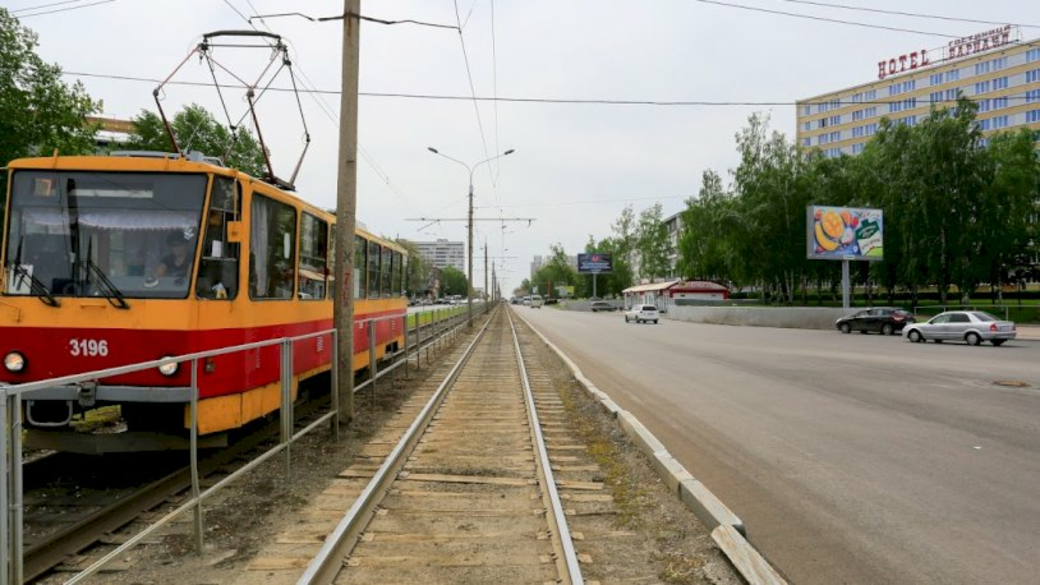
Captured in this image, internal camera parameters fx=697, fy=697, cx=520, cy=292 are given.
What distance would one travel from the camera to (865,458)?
7.76 metres

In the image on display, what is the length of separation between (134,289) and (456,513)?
362cm

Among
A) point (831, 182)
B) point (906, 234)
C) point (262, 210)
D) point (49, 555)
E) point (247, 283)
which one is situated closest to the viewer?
point (49, 555)

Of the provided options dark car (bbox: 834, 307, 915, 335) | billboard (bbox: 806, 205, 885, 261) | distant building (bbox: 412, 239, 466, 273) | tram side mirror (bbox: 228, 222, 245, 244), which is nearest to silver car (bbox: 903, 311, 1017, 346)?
dark car (bbox: 834, 307, 915, 335)

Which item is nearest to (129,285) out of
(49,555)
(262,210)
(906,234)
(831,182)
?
(262,210)

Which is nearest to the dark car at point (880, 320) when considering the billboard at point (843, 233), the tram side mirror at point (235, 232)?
the billboard at point (843, 233)

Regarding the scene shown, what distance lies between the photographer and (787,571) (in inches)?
181

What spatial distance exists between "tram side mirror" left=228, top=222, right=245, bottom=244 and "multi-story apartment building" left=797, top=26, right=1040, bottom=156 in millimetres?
76887

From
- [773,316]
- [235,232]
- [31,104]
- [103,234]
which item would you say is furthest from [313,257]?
[773,316]

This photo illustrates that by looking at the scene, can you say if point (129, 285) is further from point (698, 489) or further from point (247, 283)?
point (698, 489)

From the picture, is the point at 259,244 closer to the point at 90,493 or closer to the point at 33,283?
the point at 33,283

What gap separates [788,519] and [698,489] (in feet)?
2.43

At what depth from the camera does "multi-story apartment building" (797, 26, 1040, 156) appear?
3219 inches

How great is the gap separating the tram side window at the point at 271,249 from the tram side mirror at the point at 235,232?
422 millimetres

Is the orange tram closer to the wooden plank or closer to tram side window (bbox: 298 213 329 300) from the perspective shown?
tram side window (bbox: 298 213 329 300)
